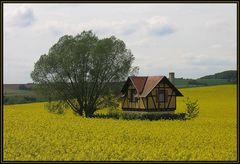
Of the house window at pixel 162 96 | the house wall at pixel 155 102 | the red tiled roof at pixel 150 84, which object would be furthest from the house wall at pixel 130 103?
the house window at pixel 162 96

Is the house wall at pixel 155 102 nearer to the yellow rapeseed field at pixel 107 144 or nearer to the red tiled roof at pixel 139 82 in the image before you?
the red tiled roof at pixel 139 82

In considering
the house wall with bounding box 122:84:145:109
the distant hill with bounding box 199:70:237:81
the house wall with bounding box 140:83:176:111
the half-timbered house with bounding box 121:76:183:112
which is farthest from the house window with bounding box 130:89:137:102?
the distant hill with bounding box 199:70:237:81

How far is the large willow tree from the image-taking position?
54000 millimetres

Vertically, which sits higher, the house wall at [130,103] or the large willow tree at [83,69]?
the large willow tree at [83,69]

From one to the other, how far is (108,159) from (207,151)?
16.5 ft

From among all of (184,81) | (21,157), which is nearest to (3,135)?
(21,157)

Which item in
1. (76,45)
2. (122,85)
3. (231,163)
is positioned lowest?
(231,163)

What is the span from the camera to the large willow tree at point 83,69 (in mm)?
54000

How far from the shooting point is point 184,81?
137 meters

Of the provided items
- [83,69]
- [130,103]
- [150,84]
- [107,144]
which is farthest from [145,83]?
[107,144]

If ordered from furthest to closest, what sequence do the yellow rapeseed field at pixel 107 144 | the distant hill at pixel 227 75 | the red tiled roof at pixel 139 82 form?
the distant hill at pixel 227 75
the red tiled roof at pixel 139 82
the yellow rapeseed field at pixel 107 144

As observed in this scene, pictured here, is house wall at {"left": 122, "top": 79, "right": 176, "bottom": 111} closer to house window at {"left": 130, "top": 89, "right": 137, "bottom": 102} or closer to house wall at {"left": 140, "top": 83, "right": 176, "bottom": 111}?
house wall at {"left": 140, "top": 83, "right": 176, "bottom": 111}

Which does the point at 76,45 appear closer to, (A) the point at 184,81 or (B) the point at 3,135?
(B) the point at 3,135

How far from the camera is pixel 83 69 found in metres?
54.4
